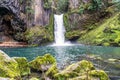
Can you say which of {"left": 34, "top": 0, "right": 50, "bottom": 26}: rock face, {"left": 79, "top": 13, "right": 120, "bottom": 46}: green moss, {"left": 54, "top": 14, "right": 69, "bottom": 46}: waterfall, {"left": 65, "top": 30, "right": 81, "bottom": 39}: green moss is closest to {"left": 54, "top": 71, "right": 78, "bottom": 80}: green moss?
{"left": 79, "top": 13, "right": 120, "bottom": 46}: green moss

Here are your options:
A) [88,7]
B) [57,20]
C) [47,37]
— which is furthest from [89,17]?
[47,37]

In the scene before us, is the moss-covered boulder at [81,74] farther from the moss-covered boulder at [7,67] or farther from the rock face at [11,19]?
the rock face at [11,19]

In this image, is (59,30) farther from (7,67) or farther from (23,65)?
(7,67)

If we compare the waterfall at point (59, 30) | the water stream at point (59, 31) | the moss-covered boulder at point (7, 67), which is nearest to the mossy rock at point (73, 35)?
the water stream at point (59, 31)

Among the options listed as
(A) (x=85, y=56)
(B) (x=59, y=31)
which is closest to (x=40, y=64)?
(A) (x=85, y=56)

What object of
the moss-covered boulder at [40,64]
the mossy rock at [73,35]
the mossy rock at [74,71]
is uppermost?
the mossy rock at [74,71]

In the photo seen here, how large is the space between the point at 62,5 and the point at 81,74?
274 ft

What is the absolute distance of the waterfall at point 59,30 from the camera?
95562mm

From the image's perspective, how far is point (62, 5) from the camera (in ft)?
350

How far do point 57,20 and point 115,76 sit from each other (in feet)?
238

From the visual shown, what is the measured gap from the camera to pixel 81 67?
26109 millimetres

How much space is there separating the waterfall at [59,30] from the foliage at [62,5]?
241 inches

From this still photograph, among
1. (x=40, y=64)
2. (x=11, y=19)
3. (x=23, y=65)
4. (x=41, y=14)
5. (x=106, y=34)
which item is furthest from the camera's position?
(x=41, y=14)

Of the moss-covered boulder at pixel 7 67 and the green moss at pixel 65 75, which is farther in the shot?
the green moss at pixel 65 75
